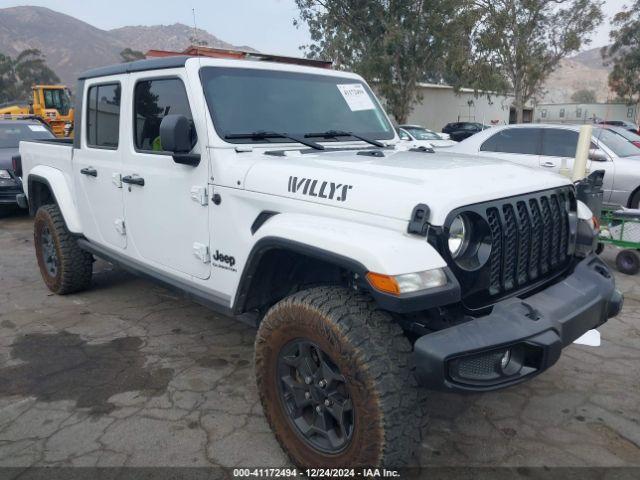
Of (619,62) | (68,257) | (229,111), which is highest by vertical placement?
(619,62)

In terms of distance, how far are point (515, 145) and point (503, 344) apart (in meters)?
6.65

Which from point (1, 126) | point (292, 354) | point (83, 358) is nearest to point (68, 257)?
point (83, 358)

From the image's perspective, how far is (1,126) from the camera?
31.7 feet

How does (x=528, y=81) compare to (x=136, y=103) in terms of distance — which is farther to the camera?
(x=528, y=81)

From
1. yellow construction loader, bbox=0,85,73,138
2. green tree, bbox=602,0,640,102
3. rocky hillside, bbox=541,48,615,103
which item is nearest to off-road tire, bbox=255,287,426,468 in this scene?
yellow construction loader, bbox=0,85,73,138

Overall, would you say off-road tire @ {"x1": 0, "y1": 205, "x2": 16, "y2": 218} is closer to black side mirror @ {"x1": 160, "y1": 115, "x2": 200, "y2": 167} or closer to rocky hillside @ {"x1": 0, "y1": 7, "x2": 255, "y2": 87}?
black side mirror @ {"x1": 160, "y1": 115, "x2": 200, "y2": 167}

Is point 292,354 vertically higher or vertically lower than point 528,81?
lower

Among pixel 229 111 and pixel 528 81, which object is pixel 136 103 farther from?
pixel 528 81

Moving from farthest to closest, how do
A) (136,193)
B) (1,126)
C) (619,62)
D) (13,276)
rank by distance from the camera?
1. (619,62)
2. (1,126)
3. (13,276)
4. (136,193)

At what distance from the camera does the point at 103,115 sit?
403cm

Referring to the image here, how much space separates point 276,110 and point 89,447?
216 cm

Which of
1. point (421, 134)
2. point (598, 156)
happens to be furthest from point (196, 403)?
point (421, 134)

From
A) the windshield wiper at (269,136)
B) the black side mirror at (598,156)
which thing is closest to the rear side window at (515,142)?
the black side mirror at (598,156)

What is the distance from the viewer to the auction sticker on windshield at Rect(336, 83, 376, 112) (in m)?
3.70
